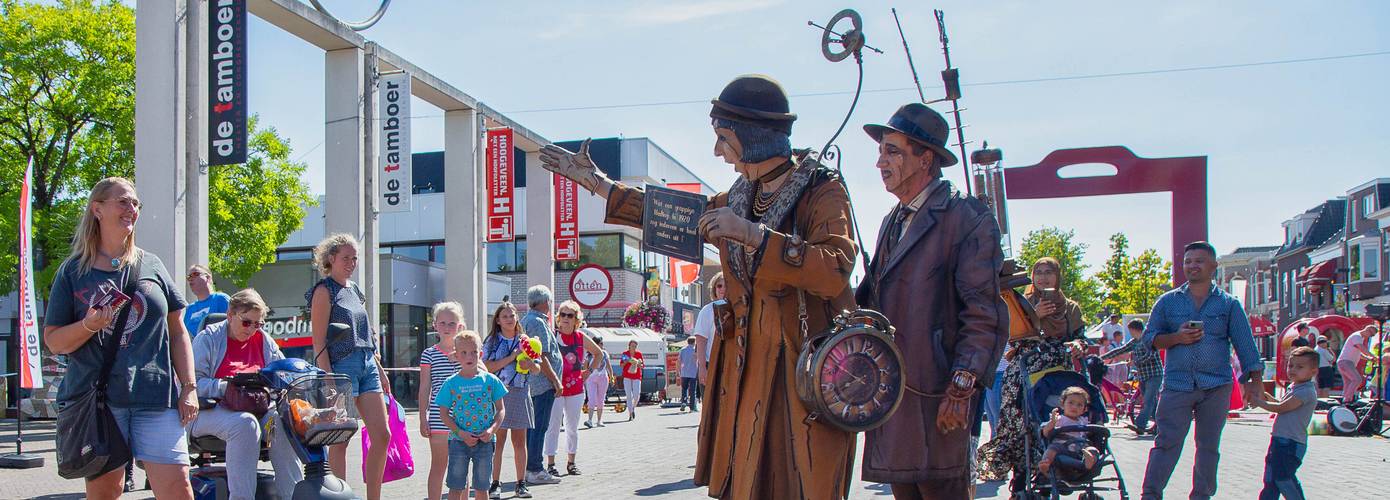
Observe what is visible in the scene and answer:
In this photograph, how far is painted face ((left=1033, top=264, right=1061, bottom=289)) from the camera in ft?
24.8

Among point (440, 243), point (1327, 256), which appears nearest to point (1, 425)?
point (440, 243)

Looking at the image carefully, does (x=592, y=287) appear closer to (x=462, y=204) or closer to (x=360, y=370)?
(x=462, y=204)

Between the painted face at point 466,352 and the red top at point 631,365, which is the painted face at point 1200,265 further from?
the red top at point 631,365

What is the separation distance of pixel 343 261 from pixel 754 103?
408 centimetres

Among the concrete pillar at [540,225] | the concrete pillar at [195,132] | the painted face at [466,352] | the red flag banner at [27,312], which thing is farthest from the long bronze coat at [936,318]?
the concrete pillar at [540,225]

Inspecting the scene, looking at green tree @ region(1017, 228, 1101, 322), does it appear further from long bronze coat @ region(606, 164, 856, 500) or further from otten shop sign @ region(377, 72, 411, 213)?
long bronze coat @ region(606, 164, 856, 500)

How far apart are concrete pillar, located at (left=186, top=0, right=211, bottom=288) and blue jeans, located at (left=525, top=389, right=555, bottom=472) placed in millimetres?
7778

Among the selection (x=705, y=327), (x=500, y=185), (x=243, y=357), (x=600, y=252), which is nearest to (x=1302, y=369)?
(x=705, y=327)

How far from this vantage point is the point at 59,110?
85.1 ft

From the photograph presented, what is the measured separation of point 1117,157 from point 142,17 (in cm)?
1221

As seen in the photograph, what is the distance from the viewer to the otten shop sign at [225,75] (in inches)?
641

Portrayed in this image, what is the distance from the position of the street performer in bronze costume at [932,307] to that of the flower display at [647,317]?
3428 centimetres

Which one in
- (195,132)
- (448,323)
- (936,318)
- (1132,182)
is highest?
(195,132)

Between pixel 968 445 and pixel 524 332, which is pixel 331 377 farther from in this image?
pixel 524 332
